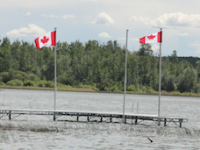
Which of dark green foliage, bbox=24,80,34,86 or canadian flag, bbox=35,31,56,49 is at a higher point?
canadian flag, bbox=35,31,56,49

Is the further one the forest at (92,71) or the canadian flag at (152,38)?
the forest at (92,71)

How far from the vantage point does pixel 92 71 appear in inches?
5212

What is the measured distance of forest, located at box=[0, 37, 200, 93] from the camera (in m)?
125

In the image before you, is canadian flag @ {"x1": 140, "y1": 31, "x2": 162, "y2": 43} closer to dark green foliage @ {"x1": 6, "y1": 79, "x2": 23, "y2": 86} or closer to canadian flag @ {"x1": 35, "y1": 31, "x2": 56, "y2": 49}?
canadian flag @ {"x1": 35, "y1": 31, "x2": 56, "y2": 49}

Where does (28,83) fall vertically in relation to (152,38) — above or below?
below

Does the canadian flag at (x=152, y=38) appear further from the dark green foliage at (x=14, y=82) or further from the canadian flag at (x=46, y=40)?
the dark green foliage at (x=14, y=82)

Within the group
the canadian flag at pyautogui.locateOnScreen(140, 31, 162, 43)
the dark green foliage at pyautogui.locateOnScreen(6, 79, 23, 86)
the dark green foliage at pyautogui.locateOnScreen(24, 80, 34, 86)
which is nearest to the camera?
the canadian flag at pyautogui.locateOnScreen(140, 31, 162, 43)

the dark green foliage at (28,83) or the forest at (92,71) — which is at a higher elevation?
the forest at (92,71)

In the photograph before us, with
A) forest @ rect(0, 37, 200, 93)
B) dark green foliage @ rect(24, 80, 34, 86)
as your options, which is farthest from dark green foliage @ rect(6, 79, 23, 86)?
dark green foliage @ rect(24, 80, 34, 86)

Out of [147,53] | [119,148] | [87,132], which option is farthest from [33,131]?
[147,53]

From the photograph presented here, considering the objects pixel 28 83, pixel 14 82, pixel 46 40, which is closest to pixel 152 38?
pixel 46 40

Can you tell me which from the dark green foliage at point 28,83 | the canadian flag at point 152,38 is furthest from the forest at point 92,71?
the canadian flag at point 152,38

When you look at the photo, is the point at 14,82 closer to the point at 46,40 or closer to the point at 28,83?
the point at 28,83

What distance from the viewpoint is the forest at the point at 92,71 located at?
410 ft
